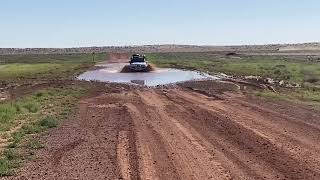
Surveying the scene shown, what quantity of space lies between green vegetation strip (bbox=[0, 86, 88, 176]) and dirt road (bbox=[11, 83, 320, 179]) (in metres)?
0.52

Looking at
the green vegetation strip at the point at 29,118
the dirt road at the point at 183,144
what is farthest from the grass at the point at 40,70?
the dirt road at the point at 183,144

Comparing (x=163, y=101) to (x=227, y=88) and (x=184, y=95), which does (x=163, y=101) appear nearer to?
(x=184, y=95)

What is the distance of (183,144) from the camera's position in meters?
16.2

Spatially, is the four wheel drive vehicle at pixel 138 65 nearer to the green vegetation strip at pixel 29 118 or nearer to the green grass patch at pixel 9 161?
the green vegetation strip at pixel 29 118

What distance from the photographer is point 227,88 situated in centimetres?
3784

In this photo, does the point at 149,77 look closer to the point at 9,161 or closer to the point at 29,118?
the point at 29,118

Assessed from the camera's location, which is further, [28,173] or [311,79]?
[311,79]

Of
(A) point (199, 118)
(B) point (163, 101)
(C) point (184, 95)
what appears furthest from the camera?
(C) point (184, 95)

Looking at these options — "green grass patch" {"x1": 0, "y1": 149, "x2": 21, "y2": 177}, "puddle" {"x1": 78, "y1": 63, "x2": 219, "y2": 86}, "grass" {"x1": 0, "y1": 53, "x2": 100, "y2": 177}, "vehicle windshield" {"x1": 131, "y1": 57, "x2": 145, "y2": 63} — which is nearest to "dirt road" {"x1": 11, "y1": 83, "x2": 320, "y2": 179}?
"green grass patch" {"x1": 0, "y1": 149, "x2": 21, "y2": 177}

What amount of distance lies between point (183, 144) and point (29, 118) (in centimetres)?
978

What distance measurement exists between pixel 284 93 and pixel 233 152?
20.5 metres

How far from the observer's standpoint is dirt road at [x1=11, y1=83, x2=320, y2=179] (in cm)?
1268

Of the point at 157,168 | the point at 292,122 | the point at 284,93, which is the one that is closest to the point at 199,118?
the point at 292,122

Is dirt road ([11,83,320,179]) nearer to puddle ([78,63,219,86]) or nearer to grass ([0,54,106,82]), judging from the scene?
puddle ([78,63,219,86])
